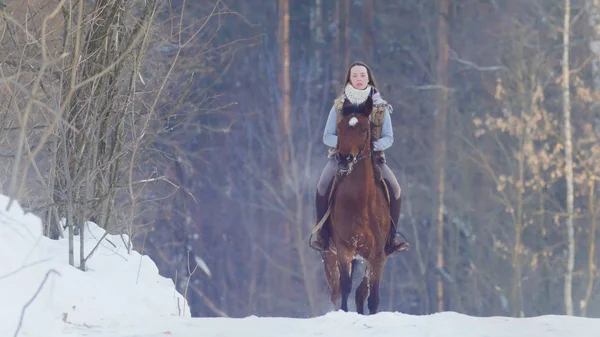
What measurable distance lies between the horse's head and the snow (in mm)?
1616

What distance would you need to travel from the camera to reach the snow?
6.80 metres

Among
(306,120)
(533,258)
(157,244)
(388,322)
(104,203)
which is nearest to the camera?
(388,322)

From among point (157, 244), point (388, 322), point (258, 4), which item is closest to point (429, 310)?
point (157, 244)

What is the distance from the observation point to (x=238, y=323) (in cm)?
870

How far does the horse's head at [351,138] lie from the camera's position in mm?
10234

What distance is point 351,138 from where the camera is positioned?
1025 centimetres

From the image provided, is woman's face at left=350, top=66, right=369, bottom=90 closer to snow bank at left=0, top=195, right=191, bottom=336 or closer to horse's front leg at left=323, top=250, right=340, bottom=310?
horse's front leg at left=323, top=250, right=340, bottom=310

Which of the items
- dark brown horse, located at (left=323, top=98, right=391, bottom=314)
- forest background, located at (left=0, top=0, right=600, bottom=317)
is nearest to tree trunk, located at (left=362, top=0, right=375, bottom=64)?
forest background, located at (left=0, top=0, right=600, bottom=317)

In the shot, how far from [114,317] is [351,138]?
2.62 m

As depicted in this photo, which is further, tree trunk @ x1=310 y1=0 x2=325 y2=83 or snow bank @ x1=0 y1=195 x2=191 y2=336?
tree trunk @ x1=310 y1=0 x2=325 y2=83

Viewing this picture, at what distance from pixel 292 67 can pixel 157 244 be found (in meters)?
6.62

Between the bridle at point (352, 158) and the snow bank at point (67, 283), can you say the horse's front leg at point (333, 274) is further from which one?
the snow bank at point (67, 283)

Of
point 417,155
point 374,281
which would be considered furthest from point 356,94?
point 417,155

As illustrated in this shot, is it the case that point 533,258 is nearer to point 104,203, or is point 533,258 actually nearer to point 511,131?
point 511,131
